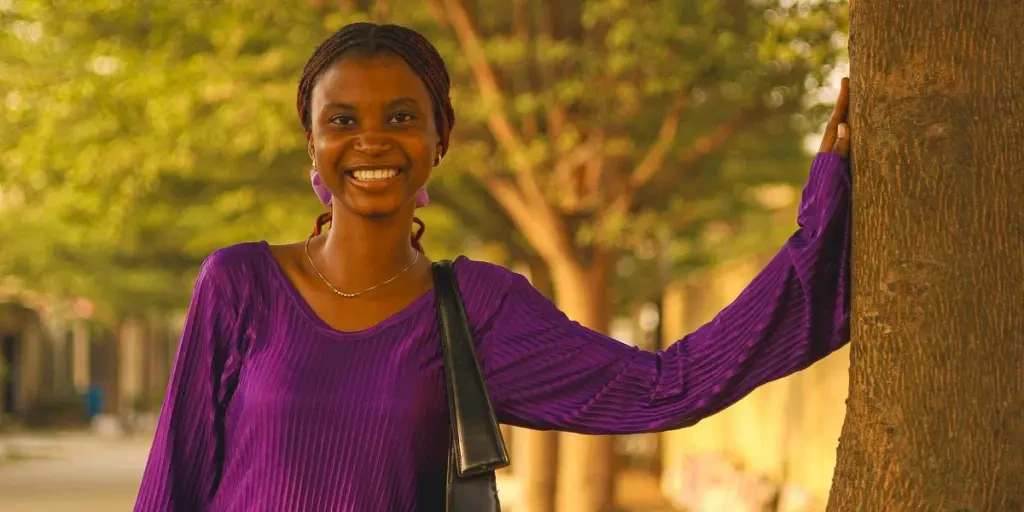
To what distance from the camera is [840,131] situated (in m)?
3.35

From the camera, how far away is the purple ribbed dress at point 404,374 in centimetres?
317

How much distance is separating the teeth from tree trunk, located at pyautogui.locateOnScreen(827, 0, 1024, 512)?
916 millimetres

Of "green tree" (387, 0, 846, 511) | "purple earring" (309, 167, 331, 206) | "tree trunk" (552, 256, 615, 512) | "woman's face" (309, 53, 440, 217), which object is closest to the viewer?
"woman's face" (309, 53, 440, 217)

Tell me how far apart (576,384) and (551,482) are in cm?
1408

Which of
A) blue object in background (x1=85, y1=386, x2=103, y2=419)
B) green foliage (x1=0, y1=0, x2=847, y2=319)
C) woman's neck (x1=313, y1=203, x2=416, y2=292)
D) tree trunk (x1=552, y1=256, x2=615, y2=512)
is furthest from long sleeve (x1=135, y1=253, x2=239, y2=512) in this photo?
blue object in background (x1=85, y1=386, x2=103, y2=419)

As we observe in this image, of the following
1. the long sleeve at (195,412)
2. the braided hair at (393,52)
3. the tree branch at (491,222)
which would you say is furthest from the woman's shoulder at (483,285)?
the tree branch at (491,222)

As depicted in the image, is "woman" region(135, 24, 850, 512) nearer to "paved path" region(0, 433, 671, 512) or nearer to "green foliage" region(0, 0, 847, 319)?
"green foliage" region(0, 0, 847, 319)

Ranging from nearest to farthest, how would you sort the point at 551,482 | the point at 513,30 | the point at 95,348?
the point at 513,30
the point at 551,482
the point at 95,348

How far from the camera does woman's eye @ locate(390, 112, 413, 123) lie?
10.7ft

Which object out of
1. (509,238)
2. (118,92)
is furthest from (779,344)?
(509,238)

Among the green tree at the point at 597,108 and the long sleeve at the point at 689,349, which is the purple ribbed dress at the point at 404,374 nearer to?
the long sleeve at the point at 689,349

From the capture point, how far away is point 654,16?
12.1 m

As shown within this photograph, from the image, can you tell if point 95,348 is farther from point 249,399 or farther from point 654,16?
point 249,399

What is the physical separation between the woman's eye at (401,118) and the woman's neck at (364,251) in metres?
0.20
